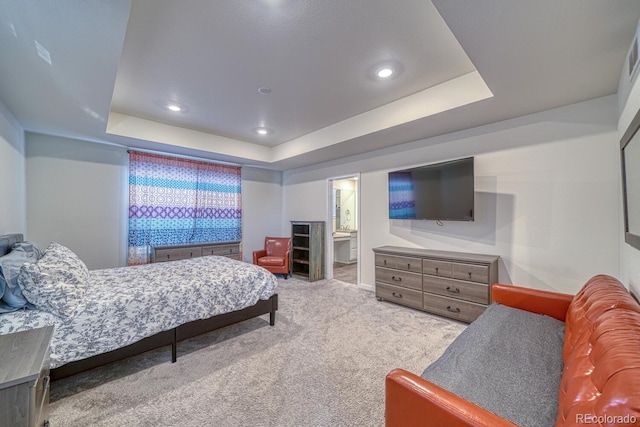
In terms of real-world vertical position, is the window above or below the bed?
above

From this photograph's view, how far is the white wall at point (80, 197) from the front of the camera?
351 centimetres

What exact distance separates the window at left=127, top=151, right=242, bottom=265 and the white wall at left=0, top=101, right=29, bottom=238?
3.74 ft

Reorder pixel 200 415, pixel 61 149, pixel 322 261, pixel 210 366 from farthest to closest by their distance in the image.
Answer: pixel 322 261
pixel 61 149
pixel 210 366
pixel 200 415

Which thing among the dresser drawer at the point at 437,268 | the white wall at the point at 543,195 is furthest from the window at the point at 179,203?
the dresser drawer at the point at 437,268

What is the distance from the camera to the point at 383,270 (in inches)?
149

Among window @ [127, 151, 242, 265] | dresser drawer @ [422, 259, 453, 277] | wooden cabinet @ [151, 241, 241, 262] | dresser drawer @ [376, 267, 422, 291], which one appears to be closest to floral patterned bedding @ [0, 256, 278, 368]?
wooden cabinet @ [151, 241, 241, 262]

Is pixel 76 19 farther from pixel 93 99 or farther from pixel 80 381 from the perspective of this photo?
pixel 80 381

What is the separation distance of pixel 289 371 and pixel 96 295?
5.37 feet

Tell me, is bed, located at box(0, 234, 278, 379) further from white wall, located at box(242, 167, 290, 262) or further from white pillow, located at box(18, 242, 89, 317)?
white wall, located at box(242, 167, 290, 262)

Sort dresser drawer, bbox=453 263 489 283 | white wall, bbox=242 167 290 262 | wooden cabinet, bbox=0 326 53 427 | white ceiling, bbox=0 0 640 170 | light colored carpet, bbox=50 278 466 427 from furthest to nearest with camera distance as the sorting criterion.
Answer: white wall, bbox=242 167 290 262 → dresser drawer, bbox=453 263 489 283 → light colored carpet, bbox=50 278 466 427 → white ceiling, bbox=0 0 640 170 → wooden cabinet, bbox=0 326 53 427

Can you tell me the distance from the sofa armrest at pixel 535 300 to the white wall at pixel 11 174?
4.65 meters

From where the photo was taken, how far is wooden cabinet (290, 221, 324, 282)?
200 inches

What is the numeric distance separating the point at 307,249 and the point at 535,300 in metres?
3.76

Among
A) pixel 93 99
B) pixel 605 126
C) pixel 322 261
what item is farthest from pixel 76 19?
pixel 322 261
